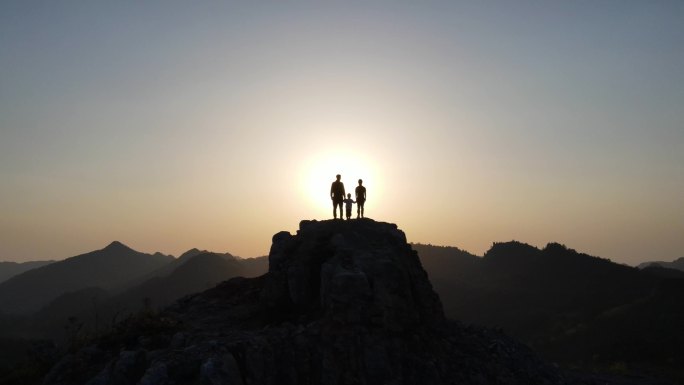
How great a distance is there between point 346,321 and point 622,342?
41.5 m

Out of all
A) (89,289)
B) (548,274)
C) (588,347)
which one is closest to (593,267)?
(548,274)

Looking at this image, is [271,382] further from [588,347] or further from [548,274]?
[548,274]

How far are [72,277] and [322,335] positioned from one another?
467 feet

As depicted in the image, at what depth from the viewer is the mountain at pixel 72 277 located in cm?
12481

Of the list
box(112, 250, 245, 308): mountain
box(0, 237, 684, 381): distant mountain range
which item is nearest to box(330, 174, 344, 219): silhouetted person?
box(0, 237, 684, 381): distant mountain range

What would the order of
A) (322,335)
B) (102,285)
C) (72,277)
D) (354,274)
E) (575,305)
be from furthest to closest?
(72,277)
(102,285)
(575,305)
(354,274)
(322,335)

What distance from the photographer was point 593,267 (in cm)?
7875

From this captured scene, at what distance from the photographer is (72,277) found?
445 ft

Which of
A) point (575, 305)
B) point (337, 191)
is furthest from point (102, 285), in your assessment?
point (337, 191)

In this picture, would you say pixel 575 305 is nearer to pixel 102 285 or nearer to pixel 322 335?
pixel 322 335

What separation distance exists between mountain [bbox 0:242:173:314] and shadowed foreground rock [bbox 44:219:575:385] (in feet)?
364

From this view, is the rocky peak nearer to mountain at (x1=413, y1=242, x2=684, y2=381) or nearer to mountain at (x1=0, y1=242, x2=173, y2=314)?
mountain at (x1=413, y1=242, x2=684, y2=381)

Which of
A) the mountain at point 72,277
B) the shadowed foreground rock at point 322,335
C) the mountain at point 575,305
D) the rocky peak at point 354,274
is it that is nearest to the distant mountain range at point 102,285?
the mountain at point 72,277

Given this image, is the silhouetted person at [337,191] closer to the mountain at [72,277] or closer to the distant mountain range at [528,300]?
the distant mountain range at [528,300]
